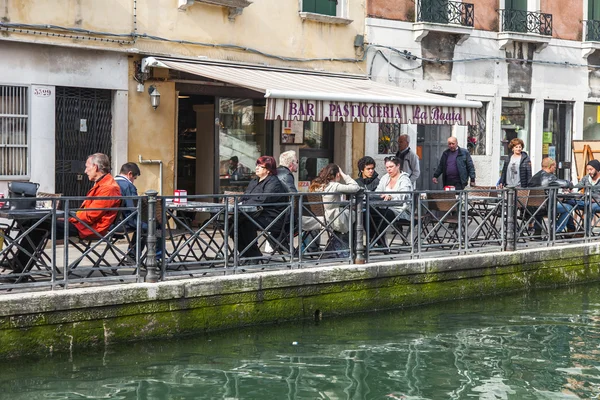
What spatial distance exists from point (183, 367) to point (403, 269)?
3.23 meters

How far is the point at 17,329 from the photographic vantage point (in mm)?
8133

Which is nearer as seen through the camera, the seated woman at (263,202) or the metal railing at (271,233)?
the metal railing at (271,233)

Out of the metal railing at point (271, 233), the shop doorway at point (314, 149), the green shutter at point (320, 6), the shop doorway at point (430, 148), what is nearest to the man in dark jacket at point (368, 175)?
the metal railing at point (271, 233)

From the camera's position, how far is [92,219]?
9.05 m

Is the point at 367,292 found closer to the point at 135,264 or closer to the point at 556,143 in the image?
the point at 135,264

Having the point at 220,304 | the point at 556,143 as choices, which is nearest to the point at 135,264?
the point at 220,304

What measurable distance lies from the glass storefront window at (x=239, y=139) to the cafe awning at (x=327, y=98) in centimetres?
71

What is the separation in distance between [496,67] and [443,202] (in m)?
7.66

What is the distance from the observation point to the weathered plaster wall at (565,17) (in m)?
19.5

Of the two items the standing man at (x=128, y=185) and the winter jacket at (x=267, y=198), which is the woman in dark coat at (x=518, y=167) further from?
the standing man at (x=128, y=185)

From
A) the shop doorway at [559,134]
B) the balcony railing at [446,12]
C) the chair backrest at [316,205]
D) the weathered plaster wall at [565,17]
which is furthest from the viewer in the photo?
the shop doorway at [559,134]

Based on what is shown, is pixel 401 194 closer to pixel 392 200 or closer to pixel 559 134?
pixel 392 200

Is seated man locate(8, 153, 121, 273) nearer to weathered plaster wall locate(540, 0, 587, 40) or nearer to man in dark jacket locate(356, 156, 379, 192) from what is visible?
man in dark jacket locate(356, 156, 379, 192)

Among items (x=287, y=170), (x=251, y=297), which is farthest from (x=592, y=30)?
(x=251, y=297)
